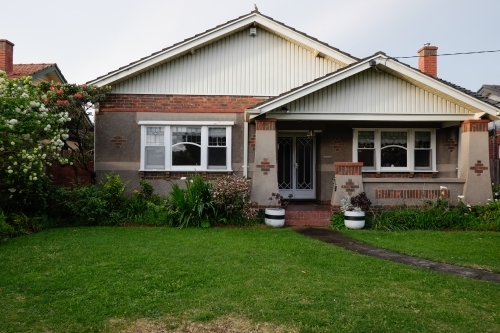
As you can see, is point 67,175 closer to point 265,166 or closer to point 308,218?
point 265,166

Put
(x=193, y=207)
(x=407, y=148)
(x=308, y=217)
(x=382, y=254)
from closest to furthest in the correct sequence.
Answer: (x=382, y=254) < (x=193, y=207) < (x=308, y=217) < (x=407, y=148)

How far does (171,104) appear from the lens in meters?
12.9

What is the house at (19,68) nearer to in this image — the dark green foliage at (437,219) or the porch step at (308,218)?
the porch step at (308,218)

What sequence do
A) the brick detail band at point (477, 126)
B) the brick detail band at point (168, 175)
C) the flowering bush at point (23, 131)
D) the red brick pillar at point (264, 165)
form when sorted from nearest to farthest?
the flowering bush at point (23, 131)
the red brick pillar at point (264, 165)
the brick detail band at point (477, 126)
the brick detail band at point (168, 175)

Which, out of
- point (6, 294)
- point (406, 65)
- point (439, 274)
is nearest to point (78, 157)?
point (6, 294)

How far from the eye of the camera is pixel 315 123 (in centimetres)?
1338

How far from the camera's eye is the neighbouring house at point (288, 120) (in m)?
11.4

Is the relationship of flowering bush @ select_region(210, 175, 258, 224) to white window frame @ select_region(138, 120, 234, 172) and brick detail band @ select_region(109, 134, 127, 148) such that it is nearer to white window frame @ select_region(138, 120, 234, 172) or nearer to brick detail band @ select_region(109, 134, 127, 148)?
white window frame @ select_region(138, 120, 234, 172)

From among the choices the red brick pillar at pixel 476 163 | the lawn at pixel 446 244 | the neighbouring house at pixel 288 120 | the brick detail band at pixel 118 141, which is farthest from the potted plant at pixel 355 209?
the brick detail band at pixel 118 141

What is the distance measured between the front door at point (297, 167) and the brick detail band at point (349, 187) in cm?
294

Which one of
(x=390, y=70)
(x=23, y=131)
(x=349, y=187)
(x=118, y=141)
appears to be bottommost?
(x=349, y=187)

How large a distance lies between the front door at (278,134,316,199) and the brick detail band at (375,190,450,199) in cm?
316

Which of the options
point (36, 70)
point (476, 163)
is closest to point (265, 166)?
point (476, 163)

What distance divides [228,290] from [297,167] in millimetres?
9095
